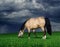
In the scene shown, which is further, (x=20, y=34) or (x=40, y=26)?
(x=20, y=34)

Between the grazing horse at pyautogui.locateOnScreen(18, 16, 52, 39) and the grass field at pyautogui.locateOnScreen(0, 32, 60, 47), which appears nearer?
the grass field at pyautogui.locateOnScreen(0, 32, 60, 47)

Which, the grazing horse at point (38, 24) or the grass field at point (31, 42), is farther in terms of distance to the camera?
the grazing horse at point (38, 24)

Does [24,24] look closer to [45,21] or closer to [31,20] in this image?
[31,20]

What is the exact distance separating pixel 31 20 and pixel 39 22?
41.1 inches

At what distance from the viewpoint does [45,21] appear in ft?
78.4

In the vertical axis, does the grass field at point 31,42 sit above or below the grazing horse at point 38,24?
above

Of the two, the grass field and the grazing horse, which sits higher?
the grass field

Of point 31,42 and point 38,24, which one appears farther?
point 38,24

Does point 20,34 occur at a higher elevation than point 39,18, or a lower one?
lower

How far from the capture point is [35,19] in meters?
24.7

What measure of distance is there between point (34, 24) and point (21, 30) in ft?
6.30

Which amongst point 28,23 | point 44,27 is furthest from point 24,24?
point 44,27

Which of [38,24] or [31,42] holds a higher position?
[31,42]

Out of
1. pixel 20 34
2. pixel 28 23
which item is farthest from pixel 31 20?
pixel 20 34
